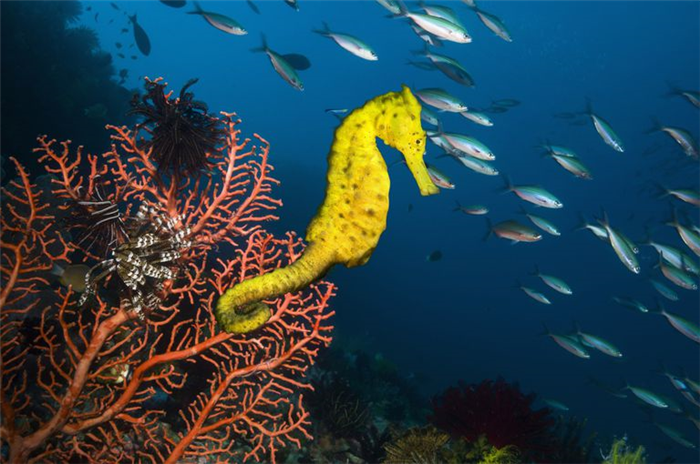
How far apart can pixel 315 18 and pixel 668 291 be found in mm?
105588

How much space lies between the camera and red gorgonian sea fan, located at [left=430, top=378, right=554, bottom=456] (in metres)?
5.88

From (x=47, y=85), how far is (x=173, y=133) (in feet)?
38.4

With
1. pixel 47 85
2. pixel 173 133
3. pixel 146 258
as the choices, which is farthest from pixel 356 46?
pixel 47 85

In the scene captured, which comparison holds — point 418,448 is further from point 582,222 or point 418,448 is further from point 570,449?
point 582,222

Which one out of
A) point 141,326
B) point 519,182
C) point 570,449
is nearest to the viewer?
point 141,326

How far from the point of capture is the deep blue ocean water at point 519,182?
3616 cm

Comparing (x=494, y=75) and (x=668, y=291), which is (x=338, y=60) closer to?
(x=494, y=75)

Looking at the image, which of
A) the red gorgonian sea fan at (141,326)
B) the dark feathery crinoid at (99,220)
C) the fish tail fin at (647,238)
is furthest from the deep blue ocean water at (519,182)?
the dark feathery crinoid at (99,220)

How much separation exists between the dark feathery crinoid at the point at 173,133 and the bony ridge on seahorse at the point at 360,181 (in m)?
2.35

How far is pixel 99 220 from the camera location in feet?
13.1

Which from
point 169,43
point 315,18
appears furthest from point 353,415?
point 169,43

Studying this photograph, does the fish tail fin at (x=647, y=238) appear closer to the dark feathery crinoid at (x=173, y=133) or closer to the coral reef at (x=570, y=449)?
the coral reef at (x=570, y=449)

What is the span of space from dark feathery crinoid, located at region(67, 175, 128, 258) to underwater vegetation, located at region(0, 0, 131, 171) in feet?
28.6

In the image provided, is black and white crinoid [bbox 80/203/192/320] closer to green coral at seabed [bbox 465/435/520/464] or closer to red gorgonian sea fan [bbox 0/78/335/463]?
red gorgonian sea fan [bbox 0/78/335/463]
